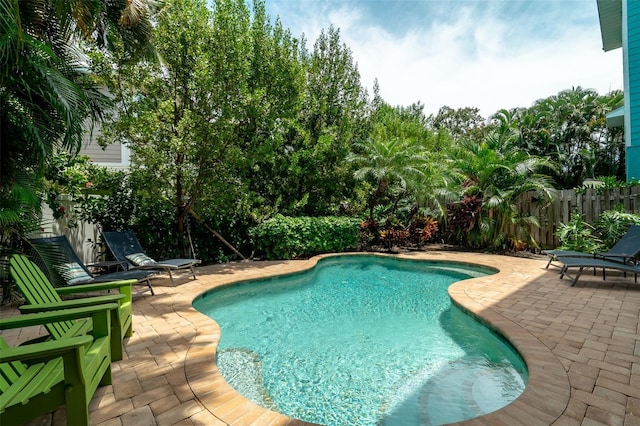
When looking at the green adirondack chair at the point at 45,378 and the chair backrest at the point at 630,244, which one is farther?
A: the chair backrest at the point at 630,244

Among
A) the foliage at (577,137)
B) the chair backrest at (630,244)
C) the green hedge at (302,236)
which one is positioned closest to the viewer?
the chair backrest at (630,244)

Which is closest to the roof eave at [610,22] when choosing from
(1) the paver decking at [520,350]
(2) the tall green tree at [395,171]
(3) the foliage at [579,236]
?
(2) the tall green tree at [395,171]

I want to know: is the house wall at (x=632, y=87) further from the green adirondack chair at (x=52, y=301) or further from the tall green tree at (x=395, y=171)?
the green adirondack chair at (x=52, y=301)

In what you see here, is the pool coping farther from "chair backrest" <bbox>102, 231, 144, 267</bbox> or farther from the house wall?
the house wall

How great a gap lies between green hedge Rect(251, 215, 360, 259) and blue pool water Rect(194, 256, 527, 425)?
276 centimetres

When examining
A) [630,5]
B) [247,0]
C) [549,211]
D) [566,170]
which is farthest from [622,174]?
[247,0]

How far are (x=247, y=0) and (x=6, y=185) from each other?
8755 mm

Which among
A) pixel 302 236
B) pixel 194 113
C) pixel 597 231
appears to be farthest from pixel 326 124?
pixel 597 231

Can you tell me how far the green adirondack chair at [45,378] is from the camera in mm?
1981

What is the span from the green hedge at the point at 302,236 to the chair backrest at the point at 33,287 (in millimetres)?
6970

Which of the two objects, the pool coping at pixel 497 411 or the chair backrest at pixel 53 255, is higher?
the chair backrest at pixel 53 255

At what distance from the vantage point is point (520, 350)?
3.78 metres

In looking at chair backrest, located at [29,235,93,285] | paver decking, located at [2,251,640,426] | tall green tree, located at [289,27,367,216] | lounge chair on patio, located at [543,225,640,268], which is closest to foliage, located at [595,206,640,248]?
lounge chair on patio, located at [543,225,640,268]

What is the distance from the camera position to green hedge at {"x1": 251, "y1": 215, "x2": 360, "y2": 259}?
10336 mm
